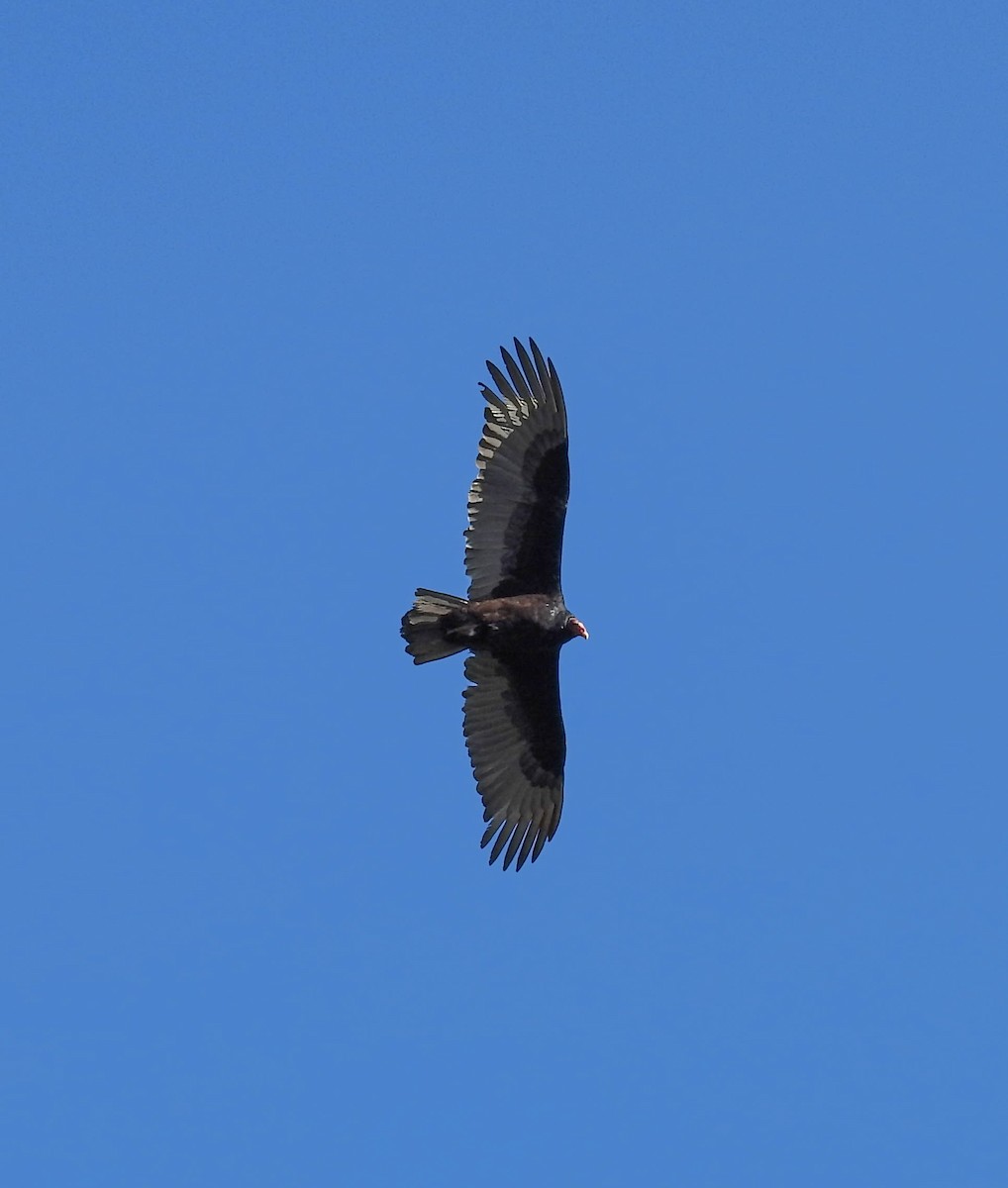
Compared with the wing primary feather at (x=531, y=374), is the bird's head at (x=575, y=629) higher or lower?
lower

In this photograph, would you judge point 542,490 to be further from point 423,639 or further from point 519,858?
point 519,858

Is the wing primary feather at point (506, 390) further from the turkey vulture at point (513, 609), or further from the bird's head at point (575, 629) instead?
the bird's head at point (575, 629)

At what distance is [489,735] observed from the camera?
16875 mm

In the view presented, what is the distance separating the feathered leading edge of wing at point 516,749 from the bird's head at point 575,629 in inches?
13.7

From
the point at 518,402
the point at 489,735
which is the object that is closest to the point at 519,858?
the point at 489,735

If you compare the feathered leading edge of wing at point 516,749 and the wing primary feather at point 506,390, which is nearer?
the wing primary feather at point 506,390

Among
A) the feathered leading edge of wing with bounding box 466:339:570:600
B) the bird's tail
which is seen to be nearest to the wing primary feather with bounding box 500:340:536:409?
the feathered leading edge of wing with bounding box 466:339:570:600

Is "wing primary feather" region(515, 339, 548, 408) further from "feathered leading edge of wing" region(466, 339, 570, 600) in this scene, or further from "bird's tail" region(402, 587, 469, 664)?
"bird's tail" region(402, 587, 469, 664)

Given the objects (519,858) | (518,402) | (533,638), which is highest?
(518,402)

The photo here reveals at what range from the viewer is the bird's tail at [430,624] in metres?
15.9

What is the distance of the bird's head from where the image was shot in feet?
54.0

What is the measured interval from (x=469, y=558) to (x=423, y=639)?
77cm

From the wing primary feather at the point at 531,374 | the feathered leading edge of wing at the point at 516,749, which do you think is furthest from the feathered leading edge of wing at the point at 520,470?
the feathered leading edge of wing at the point at 516,749

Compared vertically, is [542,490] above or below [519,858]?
above
